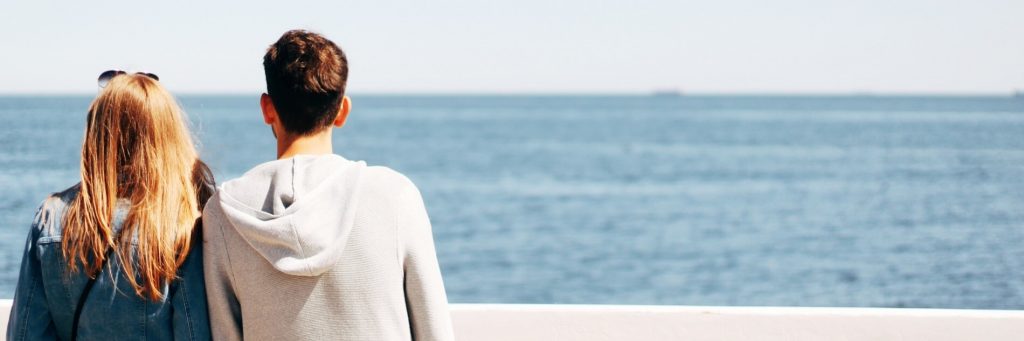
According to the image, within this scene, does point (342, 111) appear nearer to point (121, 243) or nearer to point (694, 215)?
point (121, 243)

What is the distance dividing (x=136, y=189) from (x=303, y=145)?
29 cm

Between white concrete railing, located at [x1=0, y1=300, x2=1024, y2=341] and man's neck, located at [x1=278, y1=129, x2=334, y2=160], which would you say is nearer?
man's neck, located at [x1=278, y1=129, x2=334, y2=160]

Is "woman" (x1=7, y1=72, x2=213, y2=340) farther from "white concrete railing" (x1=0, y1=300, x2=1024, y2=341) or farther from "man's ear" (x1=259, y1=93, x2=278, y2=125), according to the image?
"white concrete railing" (x1=0, y1=300, x2=1024, y2=341)

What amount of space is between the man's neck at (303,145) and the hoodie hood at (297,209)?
24 millimetres

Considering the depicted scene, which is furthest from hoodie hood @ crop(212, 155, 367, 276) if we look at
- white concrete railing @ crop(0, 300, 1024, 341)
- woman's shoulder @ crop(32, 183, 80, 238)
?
white concrete railing @ crop(0, 300, 1024, 341)

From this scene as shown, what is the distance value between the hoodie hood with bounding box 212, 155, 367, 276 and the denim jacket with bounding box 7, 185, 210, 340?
14cm

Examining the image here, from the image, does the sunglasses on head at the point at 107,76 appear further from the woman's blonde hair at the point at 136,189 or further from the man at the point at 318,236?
the man at the point at 318,236

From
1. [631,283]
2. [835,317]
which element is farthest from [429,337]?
[631,283]

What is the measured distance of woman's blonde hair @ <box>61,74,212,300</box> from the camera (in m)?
1.65

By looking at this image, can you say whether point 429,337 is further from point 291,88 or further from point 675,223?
point 675,223

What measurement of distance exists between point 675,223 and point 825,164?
62.2 ft

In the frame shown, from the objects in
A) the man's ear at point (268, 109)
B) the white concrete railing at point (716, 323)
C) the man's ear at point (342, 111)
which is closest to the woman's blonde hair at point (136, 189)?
the man's ear at point (268, 109)

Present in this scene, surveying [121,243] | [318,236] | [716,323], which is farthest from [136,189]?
[716,323]

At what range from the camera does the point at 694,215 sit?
23.8 meters
